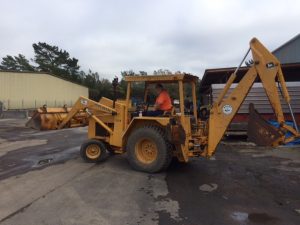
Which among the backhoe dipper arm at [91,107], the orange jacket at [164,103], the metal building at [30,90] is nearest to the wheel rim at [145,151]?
the orange jacket at [164,103]

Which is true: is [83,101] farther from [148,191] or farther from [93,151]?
[148,191]

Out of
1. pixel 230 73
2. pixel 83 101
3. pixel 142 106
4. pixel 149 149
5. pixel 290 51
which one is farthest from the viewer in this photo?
pixel 290 51

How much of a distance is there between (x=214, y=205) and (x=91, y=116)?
15.3ft

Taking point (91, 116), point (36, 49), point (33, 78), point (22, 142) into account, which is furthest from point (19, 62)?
point (91, 116)

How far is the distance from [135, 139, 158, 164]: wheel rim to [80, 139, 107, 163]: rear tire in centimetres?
129

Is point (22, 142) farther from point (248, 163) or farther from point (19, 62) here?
point (19, 62)

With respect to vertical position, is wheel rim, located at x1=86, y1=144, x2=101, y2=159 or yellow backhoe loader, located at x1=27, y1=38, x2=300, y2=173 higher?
yellow backhoe loader, located at x1=27, y1=38, x2=300, y2=173

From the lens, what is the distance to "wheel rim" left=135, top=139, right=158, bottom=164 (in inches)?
337

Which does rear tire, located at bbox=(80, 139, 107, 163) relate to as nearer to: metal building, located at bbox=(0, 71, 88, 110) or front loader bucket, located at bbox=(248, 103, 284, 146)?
front loader bucket, located at bbox=(248, 103, 284, 146)

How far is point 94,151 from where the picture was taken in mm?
9688

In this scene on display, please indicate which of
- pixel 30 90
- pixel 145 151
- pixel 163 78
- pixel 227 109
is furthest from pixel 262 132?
A: pixel 30 90

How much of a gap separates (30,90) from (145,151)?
36.8m

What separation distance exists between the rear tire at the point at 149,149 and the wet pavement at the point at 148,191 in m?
0.27

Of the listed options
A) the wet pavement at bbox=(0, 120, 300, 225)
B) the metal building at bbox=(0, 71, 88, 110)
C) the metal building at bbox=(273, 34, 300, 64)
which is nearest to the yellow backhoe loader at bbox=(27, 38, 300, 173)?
the wet pavement at bbox=(0, 120, 300, 225)
